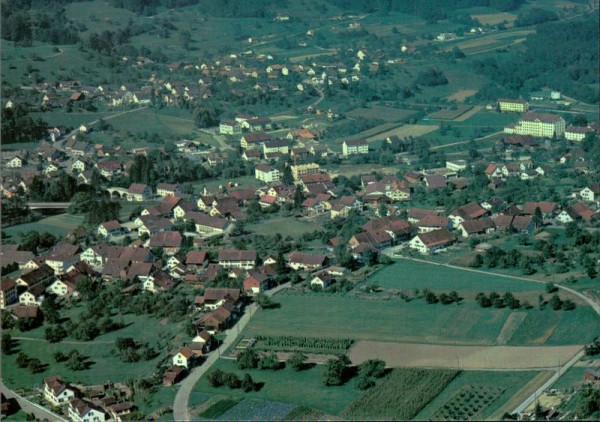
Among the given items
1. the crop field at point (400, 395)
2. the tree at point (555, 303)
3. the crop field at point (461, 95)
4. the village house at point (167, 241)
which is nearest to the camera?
the crop field at point (400, 395)

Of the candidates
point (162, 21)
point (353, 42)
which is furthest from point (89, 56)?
point (353, 42)

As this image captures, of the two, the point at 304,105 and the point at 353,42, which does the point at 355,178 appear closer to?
the point at 304,105

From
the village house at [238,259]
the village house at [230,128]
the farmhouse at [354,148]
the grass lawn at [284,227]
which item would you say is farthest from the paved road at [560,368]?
the village house at [230,128]

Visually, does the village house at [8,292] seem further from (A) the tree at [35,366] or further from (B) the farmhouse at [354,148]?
(B) the farmhouse at [354,148]

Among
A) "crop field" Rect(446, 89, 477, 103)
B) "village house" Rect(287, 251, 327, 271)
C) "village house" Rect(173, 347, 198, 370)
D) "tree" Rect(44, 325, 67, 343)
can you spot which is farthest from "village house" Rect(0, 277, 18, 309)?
"crop field" Rect(446, 89, 477, 103)

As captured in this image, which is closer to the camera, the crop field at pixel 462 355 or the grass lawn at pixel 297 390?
the grass lawn at pixel 297 390

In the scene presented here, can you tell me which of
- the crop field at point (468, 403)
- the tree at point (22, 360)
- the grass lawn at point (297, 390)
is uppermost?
the crop field at point (468, 403)
